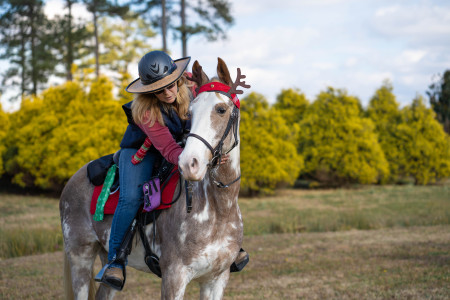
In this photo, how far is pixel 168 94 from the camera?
120 inches

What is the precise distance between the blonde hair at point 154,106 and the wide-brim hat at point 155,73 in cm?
9

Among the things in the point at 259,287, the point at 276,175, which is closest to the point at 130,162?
the point at 259,287

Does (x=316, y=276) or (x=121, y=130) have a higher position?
(x=121, y=130)

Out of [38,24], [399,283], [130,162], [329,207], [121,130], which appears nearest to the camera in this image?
[130,162]

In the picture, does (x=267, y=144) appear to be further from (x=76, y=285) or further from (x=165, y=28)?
(x=76, y=285)

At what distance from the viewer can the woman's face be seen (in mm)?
3033

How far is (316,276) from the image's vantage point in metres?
6.34

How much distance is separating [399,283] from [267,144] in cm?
1149

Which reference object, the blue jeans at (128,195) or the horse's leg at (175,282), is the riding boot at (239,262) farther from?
the blue jeans at (128,195)

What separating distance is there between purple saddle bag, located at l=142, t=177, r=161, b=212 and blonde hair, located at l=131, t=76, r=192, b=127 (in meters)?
0.46

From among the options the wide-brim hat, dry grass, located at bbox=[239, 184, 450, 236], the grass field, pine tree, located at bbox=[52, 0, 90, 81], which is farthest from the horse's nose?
pine tree, located at bbox=[52, 0, 90, 81]

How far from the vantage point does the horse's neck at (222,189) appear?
110 inches

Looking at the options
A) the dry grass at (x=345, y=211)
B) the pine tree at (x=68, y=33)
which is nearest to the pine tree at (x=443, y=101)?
the dry grass at (x=345, y=211)

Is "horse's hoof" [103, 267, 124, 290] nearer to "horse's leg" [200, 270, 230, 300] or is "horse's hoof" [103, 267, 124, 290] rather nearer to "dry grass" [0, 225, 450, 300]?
"horse's leg" [200, 270, 230, 300]
